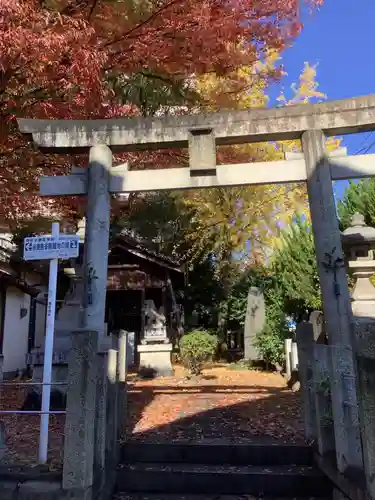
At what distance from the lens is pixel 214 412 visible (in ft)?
25.4

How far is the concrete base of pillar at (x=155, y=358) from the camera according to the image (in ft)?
47.0

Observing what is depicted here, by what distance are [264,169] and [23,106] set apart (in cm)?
443

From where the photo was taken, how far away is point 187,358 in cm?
1445

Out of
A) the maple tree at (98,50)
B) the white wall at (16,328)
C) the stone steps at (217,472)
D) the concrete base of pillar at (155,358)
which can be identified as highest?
the maple tree at (98,50)

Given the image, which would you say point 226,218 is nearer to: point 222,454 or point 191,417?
point 191,417

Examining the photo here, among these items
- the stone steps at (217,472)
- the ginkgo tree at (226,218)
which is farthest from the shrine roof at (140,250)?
the stone steps at (217,472)

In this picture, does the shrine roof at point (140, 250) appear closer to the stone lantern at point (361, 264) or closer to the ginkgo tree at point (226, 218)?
the ginkgo tree at point (226, 218)

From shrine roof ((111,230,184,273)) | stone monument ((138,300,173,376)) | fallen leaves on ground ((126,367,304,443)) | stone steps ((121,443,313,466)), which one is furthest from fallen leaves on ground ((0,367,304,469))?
shrine roof ((111,230,184,273))

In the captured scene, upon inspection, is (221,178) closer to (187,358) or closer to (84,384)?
(84,384)

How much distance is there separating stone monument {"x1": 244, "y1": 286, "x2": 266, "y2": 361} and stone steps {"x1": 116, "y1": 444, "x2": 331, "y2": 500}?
1062cm

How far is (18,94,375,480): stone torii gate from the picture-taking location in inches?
239

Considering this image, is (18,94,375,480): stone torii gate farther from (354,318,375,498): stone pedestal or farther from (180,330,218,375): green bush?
(180,330,218,375): green bush

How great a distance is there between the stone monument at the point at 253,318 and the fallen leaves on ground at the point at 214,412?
4.19 m

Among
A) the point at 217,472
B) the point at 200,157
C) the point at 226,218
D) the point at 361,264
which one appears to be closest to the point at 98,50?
the point at 200,157
